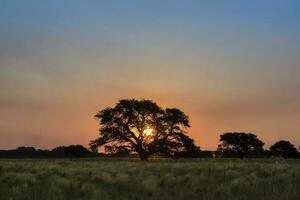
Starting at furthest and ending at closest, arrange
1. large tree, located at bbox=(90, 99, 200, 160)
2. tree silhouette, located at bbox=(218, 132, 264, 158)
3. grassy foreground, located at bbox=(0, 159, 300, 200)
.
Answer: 1. tree silhouette, located at bbox=(218, 132, 264, 158)
2. large tree, located at bbox=(90, 99, 200, 160)
3. grassy foreground, located at bbox=(0, 159, 300, 200)

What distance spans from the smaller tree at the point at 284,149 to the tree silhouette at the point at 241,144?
8.49m

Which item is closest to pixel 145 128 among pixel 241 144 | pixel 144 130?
pixel 144 130

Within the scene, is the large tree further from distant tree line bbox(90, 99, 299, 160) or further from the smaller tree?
the smaller tree

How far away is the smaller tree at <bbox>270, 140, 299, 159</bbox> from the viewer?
107 metres

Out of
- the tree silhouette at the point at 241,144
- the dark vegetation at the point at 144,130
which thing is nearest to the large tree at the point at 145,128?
the dark vegetation at the point at 144,130

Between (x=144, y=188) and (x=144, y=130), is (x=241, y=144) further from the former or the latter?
(x=144, y=188)

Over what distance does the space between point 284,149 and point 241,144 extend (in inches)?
487

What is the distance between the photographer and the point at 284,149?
108 meters

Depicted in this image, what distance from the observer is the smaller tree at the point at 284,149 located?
107 meters

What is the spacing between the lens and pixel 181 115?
7275 centimetres

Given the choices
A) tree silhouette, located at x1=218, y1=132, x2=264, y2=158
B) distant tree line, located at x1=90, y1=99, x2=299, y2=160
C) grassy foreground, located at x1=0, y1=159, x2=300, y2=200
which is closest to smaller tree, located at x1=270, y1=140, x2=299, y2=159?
tree silhouette, located at x1=218, y1=132, x2=264, y2=158

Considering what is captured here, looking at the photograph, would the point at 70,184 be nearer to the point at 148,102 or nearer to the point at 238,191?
the point at 238,191

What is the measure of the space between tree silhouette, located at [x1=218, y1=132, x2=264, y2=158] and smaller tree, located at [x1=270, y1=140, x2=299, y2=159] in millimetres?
8491

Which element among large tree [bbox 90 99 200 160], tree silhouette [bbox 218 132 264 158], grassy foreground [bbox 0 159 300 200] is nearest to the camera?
grassy foreground [bbox 0 159 300 200]
